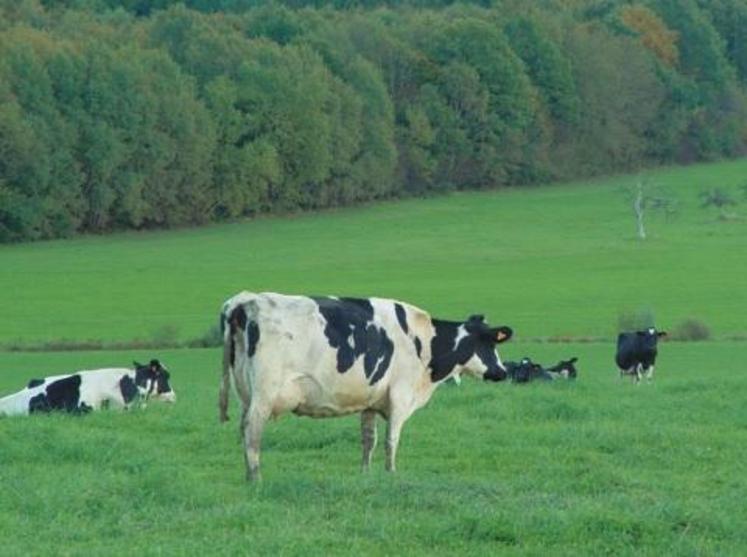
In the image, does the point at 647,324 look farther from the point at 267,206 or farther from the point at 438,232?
the point at 267,206

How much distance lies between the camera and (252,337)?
14.7 meters

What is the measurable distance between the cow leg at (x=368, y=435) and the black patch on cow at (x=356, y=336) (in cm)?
37

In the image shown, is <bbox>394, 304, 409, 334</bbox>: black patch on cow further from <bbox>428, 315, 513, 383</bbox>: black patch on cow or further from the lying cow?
the lying cow

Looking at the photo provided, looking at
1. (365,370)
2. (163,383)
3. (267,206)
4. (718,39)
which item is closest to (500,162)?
(267,206)

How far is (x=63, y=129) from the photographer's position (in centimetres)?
8406

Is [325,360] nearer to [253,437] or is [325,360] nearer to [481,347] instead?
[253,437]

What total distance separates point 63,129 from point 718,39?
186 ft

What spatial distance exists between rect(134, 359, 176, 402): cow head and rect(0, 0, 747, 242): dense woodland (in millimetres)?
56422

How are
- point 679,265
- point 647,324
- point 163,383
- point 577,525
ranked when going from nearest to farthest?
point 577,525 < point 163,383 < point 647,324 < point 679,265

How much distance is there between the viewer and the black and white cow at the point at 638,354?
105 feet

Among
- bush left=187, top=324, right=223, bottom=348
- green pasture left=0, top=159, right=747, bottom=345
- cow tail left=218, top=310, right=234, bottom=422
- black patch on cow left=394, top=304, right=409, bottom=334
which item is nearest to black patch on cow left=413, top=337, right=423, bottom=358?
black patch on cow left=394, top=304, right=409, bottom=334

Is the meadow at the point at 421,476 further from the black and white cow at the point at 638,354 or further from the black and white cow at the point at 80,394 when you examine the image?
the black and white cow at the point at 638,354

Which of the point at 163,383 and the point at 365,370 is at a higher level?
the point at 365,370

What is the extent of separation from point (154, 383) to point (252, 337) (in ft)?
36.5
